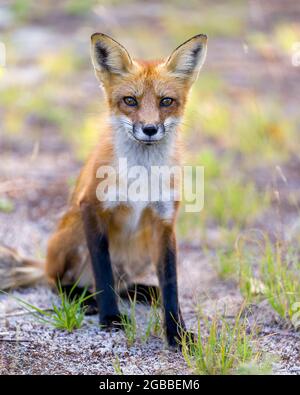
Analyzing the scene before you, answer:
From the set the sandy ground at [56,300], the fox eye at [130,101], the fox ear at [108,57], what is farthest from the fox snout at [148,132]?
the sandy ground at [56,300]

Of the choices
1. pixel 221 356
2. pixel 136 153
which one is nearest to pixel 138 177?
pixel 136 153

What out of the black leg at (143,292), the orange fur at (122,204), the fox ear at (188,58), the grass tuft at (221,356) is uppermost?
the fox ear at (188,58)

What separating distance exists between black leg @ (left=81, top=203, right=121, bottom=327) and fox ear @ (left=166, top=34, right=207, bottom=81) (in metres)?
1.08

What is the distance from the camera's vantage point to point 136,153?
14.8 feet

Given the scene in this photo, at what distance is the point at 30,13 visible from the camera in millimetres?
14836

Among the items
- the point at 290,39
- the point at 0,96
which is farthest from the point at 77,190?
the point at 290,39

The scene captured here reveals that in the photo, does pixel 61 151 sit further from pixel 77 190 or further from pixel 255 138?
pixel 77 190

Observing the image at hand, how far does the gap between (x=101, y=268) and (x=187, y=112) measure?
137 cm

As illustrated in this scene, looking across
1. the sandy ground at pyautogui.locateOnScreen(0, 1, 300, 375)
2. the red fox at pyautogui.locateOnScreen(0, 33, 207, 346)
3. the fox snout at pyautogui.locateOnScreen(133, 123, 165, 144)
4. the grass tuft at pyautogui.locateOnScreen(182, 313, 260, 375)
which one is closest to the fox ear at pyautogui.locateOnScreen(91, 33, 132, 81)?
the red fox at pyautogui.locateOnScreen(0, 33, 207, 346)

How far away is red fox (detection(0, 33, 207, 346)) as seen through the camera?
434 cm

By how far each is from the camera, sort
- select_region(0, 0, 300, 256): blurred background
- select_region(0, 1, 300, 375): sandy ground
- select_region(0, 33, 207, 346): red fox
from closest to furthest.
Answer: select_region(0, 1, 300, 375): sandy ground, select_region(0, 33, 207, 346): red fox, select_region(0, 0, 300, 256): blurred background

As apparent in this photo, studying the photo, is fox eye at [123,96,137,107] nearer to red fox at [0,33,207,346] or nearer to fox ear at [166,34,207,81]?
red fox at [0,33,207,346]

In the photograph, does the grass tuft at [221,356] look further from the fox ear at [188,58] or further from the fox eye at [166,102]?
the fox ear at [188,58]

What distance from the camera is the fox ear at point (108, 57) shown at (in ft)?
14.5
